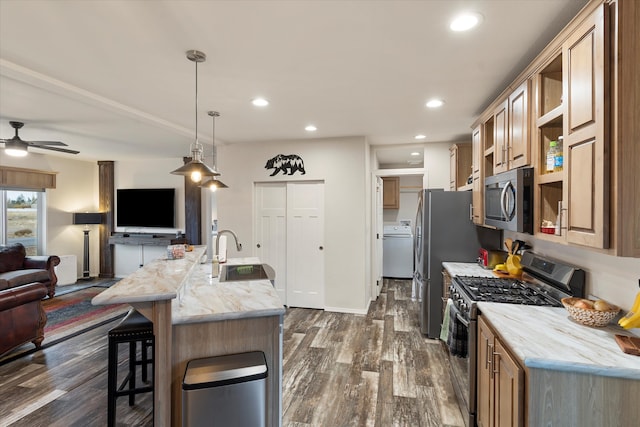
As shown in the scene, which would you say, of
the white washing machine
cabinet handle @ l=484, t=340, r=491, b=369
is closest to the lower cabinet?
cabinet handle @ l=484, t=340, r=491, b=369

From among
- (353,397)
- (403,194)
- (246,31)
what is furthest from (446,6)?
(403,194)

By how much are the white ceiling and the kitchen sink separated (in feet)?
5.20

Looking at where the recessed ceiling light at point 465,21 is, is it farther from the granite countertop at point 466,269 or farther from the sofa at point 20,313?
the sofa at point 20,313

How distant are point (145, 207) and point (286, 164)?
370 centimetres

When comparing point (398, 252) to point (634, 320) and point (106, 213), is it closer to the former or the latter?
point (634, 320)


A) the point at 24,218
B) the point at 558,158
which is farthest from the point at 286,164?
the point at 24,218

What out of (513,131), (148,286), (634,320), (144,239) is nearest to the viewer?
(634,320)

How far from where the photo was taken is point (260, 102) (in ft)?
9.87

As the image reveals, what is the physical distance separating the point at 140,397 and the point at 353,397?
1.71 metres

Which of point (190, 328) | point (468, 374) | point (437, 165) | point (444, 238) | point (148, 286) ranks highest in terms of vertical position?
point (437, 165)

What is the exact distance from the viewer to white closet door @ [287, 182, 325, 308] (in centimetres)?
464

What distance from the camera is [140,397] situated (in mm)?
2525

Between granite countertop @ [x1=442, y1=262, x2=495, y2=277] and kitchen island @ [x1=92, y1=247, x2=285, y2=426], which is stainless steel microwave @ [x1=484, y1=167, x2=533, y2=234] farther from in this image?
kitchen island @ [x1=92, y1=247, x2=285, y2=426]

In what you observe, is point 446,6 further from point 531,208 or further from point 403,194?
point 403,194
